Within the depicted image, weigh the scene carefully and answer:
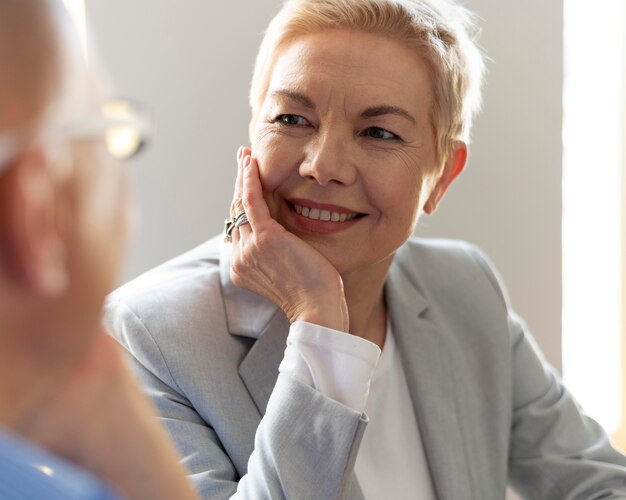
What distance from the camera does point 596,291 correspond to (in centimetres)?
280

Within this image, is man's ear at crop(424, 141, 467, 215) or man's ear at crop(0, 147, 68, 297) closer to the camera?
man's ear at crop(0, 147, 68, 297)

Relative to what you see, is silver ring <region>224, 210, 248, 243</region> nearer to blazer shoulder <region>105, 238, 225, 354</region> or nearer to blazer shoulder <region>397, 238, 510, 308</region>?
blazer shoulder <region>105, 238, 225, 354</region>

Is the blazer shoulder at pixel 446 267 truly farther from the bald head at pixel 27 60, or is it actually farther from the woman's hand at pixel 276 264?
the bald head at pixel 27 60

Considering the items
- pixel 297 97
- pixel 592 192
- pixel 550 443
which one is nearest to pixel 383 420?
pixel 550 443

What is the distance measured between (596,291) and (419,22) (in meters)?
1.49

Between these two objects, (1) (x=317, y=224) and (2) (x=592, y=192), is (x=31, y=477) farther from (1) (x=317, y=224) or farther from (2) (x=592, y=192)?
(2) (x=592, y=192)

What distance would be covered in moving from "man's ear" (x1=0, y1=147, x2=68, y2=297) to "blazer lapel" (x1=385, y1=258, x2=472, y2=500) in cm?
141

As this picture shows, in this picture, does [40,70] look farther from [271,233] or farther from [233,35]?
[233,35]

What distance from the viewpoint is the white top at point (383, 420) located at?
1277mm

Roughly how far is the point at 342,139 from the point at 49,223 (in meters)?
1.20

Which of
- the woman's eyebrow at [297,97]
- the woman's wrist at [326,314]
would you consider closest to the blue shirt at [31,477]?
the woman's wrist at [326,314]

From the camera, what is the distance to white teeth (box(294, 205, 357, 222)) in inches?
60.2

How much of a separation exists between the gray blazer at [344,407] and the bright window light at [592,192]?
0.83 meters

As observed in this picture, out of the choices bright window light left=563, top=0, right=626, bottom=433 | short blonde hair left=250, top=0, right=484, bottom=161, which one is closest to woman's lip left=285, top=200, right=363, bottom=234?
short blonde hair left=250, top=0, right=484, bottom=161
